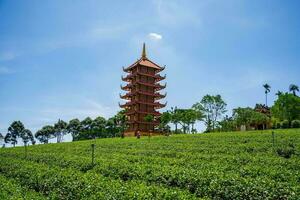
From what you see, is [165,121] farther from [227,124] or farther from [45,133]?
[45,133]

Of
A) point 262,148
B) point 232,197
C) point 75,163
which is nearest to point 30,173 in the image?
point 75,163

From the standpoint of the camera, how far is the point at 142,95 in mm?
80875

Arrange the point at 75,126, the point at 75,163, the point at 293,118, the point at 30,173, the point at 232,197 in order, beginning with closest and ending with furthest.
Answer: the point at 232,197 → the point at 30,173 → the point at 75,163 → the point at 293,118 → the point at 75,126

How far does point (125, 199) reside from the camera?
11023mm

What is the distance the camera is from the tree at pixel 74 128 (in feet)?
324

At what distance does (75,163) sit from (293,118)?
157 ft

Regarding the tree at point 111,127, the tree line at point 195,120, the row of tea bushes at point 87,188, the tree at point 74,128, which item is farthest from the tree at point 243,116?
the row of tea bushes at point 87,188

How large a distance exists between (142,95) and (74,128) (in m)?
29.7

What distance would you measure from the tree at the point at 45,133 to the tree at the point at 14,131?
18.9 feet

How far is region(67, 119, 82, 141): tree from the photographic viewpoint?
98625 millimetres

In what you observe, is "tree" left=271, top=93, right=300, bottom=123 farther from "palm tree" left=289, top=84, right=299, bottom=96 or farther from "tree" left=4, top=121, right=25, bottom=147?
"tree" left=4, top=121, right=25, bottom=147

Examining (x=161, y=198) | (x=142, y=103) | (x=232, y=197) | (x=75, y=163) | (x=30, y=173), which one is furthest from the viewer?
(x=142, y=103)

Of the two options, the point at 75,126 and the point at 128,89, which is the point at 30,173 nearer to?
the point at 128,89

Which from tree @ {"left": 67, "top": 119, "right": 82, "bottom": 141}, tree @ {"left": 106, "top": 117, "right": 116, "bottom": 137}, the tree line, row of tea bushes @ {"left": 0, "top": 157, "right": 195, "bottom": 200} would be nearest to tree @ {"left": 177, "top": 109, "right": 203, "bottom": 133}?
the tree line
